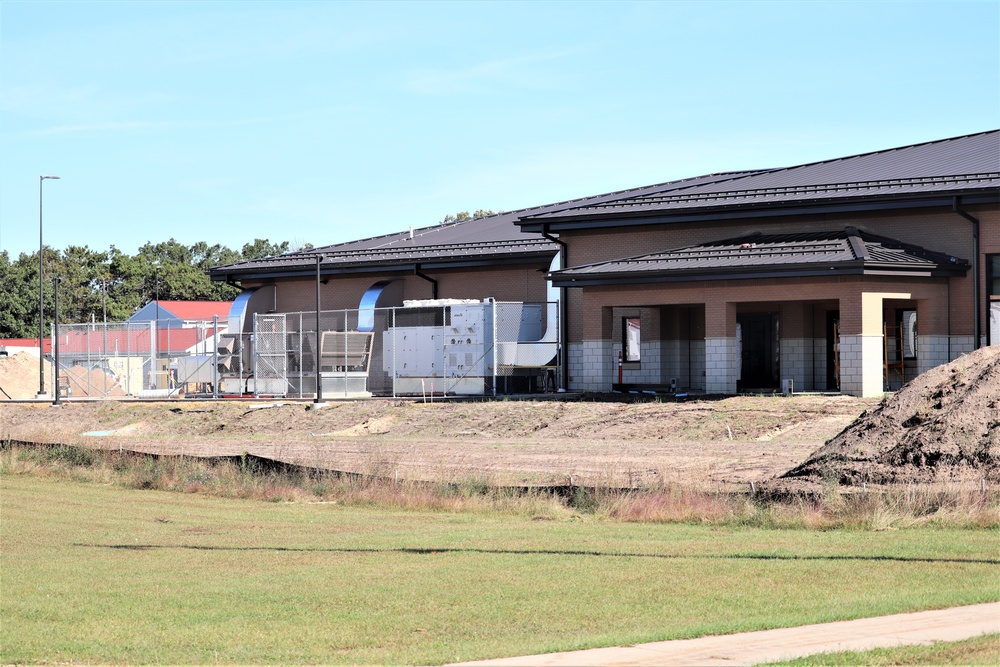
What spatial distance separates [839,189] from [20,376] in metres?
44.7

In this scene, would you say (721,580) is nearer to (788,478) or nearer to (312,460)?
(788,478)

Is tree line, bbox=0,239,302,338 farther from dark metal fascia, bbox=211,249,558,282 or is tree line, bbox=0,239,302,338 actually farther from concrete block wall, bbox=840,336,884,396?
concrete block wall, bbox=840,336,884,396

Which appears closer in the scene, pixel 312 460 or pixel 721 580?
pixel 721 580

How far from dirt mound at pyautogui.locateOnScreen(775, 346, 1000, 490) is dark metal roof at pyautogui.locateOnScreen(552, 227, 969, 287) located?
44.5ft

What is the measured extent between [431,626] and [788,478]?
9.62 metres

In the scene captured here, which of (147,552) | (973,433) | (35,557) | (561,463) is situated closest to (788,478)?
(973,433)

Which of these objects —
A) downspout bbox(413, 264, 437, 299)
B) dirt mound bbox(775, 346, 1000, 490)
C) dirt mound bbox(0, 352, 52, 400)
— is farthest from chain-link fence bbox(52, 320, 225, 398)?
dirt mound bbox(775, 346, 1000, 490)

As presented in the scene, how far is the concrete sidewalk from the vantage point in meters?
8.81

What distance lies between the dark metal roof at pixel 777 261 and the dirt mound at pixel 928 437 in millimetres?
13564

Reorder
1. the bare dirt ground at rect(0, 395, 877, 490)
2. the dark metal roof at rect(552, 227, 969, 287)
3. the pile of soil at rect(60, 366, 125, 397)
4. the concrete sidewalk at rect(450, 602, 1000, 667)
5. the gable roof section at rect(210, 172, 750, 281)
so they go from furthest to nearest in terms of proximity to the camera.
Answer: the pile of soil at rect(60, 366, 125, 397) → the gable roof section at rect(210, 172, 750, 281) → the dark metal roof at rect(552, 227, 969, 287) → the bare dirt ground at rect(0, 395, 877, 490) → the concrete sidewalk at rect(450, 602, 1000, 667)

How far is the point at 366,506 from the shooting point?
20.3 meters

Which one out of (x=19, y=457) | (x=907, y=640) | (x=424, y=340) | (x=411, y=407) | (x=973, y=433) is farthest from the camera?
(x=424, y=340)

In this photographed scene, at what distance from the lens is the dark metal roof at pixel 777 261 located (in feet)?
110

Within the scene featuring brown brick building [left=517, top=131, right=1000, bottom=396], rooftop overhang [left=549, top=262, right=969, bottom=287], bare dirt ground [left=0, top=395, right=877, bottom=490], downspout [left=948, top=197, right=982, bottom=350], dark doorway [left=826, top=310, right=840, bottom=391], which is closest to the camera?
bare dirt ground [left=0, top=395, right=877, bottom=490]
